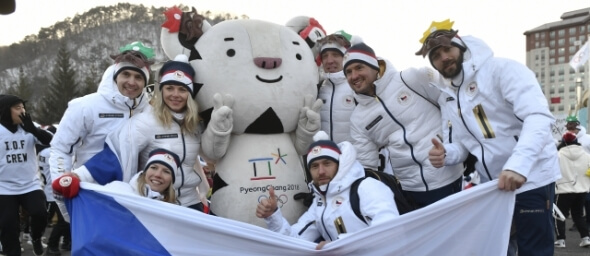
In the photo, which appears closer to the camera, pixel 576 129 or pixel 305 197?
pixel 305 197

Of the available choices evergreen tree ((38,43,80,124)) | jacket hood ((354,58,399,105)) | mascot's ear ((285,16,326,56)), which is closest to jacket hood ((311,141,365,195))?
jacket hood ((354,58,399,105))

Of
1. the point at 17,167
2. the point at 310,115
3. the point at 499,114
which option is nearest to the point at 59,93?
the point at 17,167

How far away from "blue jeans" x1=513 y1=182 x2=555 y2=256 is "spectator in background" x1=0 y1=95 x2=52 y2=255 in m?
5.19

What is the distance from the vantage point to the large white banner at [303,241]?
11.1ft

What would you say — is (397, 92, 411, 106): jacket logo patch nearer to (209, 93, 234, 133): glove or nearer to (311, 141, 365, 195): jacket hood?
(311, 141, 365, 195): jacket hood

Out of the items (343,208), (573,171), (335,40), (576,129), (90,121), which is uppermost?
(335,40)

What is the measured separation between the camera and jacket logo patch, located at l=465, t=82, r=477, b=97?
3748 millimetres

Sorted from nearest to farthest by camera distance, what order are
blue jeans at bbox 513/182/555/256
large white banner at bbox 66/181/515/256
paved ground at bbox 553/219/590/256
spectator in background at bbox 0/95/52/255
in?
large white banner at bbox 66/181/515/256
blue jeans at bbox 513/182/555/256
spectator in background at bbox 0/95/52/255
paved ground at bbox 553/219/590/256

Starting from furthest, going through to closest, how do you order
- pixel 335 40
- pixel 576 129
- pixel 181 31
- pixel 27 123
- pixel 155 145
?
1. pixel 576 129
2. pixel 27 123
3. pixel 335 40
4. pixel 181 31
5. pixel 155 145

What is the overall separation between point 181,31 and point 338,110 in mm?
1406

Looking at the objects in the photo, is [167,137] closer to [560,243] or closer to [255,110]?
[255,110]

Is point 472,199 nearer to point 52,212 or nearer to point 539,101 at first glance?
point 539,101

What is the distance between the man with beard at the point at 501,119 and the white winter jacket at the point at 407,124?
459 millimetres

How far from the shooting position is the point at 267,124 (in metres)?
4.59
